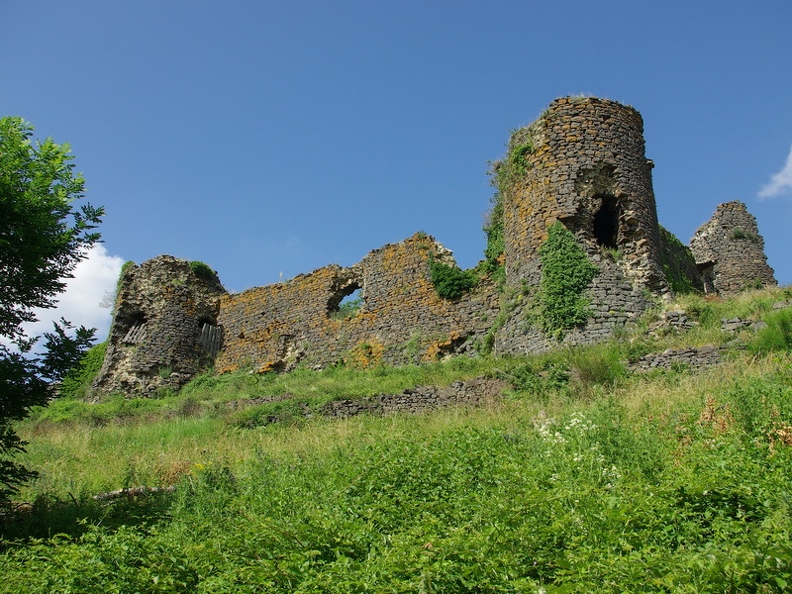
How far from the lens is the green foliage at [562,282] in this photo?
45.2ft

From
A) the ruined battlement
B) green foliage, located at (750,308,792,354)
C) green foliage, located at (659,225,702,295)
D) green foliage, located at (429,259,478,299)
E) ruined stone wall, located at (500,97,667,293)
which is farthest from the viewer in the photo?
green foliage, located at (429,259,478,299)

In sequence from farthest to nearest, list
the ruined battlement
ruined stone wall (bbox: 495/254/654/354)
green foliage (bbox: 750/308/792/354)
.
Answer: the ruined battlement → ruined stone wall (bbox: 495/254/654/354) → green foliage (bbox: 750/308/792/354)

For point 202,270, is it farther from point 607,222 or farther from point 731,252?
point 731,252

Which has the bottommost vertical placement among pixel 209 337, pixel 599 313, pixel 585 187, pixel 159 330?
pixel 599 313

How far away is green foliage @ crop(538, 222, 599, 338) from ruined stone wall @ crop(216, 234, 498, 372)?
2889 millimetres

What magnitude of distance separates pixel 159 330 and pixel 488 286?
1115 centimetres

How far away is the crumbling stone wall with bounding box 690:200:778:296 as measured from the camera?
2359 cm

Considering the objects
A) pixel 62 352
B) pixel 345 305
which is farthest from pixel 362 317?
pixel 62 352

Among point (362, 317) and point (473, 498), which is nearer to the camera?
point (473, 498)

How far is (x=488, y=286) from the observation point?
17562mm

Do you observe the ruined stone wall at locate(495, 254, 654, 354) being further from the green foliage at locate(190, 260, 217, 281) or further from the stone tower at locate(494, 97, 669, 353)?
the green foliage at locate(190, 260, 217, 281)

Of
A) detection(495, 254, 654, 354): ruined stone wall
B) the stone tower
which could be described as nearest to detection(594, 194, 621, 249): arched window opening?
the stone tower

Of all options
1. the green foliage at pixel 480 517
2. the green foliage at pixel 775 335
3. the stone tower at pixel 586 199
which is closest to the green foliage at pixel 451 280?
the stone tower at pixel 586 199

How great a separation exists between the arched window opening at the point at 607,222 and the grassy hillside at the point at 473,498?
4114 mm
